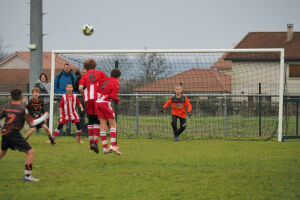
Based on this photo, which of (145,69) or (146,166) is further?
(145,69)

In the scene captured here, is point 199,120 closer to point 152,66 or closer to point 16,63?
point 152,66

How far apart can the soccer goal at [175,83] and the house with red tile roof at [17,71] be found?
1.98 meters

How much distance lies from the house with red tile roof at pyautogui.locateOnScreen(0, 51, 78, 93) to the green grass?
20.3ft

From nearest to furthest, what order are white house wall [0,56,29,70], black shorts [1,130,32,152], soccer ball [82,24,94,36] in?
black shorts [1,130,32,152]
soccer ball [82,24,94,36]
white house wall [0,56,29,70]

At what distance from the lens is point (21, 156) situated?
9.10m

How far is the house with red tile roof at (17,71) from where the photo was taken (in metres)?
35.7

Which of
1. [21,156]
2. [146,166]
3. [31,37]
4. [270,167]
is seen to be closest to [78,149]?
[21,156]

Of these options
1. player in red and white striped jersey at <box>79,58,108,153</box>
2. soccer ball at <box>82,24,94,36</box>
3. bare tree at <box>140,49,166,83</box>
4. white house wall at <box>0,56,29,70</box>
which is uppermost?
white house wall at <box>0,56,29,70</box>

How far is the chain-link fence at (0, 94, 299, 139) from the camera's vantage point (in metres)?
14.5

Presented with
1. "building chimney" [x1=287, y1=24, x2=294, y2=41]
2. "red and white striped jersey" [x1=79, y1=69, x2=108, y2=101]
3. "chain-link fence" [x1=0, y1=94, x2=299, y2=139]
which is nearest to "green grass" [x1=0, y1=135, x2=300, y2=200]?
"red and white striped jersey" [x1=79, y1=69, x2=108, y2=101]

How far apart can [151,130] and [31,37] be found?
19.2 ft

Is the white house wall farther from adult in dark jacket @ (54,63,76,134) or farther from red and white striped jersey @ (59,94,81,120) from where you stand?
red and white striped jersey @ (59,94,81,120)

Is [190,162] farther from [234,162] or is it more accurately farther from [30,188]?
[30,188]

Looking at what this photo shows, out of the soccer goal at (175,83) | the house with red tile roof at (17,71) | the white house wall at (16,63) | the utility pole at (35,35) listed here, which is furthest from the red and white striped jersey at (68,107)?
the white house wall at (16,63)
